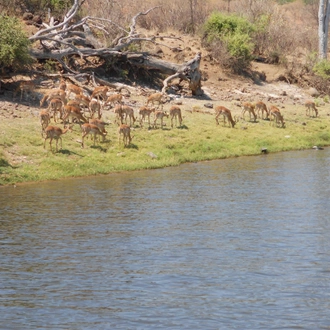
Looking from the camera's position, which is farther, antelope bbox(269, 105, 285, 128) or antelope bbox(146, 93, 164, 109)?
antelope bbox(269, 105, 285, 128)

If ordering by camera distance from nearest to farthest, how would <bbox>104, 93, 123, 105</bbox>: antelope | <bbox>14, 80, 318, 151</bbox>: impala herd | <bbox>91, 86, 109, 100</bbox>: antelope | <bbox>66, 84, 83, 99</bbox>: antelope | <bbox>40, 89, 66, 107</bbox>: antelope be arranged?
<bbox>14, 80, 318, 151</bbox>: impala herd → <bbox>40, 89, 66, 107</bbox>: antelope → <bbox>66, 84, 83, 99</bbox>: antelope → <bbox>104, 93, 123, 105</bbox>: antelope → <bbox>91, 86, 109, 100</bbox>: antelope

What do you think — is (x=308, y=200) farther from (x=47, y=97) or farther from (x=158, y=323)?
(x=47, y=97)

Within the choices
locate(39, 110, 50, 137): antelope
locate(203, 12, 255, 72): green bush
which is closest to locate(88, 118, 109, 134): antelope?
locate(39, 110, 50, 137): antelope

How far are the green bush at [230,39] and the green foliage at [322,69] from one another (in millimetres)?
3316

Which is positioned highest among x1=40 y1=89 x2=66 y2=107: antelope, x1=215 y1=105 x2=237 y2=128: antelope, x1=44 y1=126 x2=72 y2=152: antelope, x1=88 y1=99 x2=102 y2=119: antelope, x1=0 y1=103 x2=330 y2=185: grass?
x1=40 y1=89 x2=66 y2=107: antelope

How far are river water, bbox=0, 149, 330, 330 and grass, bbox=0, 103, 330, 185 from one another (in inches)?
34.0

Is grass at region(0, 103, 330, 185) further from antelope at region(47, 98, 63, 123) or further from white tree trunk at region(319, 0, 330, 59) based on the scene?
white tree trunk at region(319, 0, 330, 59)

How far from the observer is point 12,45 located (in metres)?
23.6

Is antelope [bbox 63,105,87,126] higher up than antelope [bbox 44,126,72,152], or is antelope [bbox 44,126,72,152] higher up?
antelope [bbox 63,105,87,126]

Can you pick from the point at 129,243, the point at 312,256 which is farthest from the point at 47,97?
the point at 312,256

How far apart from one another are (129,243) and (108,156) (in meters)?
8.72

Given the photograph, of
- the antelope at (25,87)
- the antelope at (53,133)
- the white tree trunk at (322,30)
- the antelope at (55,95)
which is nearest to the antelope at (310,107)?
the white tree trunk at (322,30)

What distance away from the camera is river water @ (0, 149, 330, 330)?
9.09 m

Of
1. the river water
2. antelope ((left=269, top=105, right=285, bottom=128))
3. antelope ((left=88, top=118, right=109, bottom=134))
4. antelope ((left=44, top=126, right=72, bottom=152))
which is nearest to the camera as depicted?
the river water
